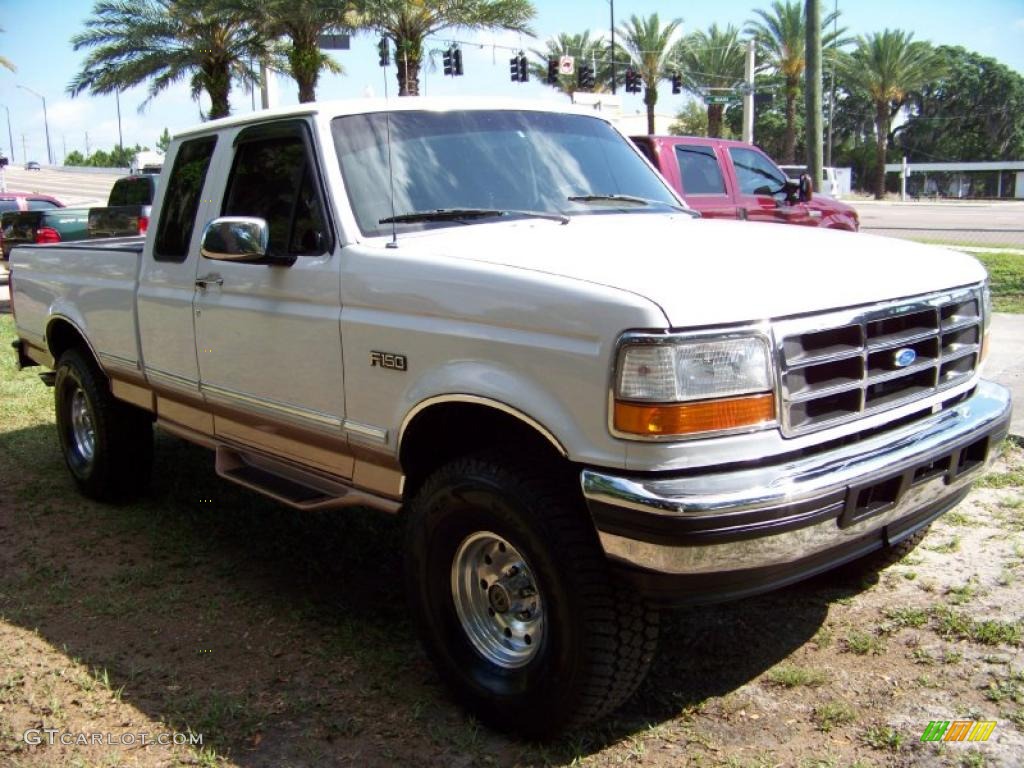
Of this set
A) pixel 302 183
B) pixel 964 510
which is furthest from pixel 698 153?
pixel 302 183

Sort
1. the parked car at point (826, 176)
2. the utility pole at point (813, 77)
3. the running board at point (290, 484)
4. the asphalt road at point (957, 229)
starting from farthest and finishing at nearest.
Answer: the parked car at point (826, 176)
the asphalt road at point (957, 229)
the utility pole at point (813, 77)
the running board at point (290, 484)

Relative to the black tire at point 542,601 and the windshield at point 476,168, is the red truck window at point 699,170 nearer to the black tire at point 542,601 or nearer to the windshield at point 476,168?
the windshield at point 476,168

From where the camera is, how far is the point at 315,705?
11.2 feet

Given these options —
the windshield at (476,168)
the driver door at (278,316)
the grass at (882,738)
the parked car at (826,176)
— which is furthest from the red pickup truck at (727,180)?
the grass at (882,738)

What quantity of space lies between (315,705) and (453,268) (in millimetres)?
1593

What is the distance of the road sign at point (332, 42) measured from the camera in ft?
76.6

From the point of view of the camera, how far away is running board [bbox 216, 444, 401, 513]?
373 cm

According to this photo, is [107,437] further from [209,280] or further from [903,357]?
[903,357]

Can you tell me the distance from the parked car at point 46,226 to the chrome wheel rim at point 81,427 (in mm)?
10654

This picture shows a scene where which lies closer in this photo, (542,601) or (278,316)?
(542,601)

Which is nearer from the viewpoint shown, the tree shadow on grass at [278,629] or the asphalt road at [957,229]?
the tree shadow on grass at [278,629]

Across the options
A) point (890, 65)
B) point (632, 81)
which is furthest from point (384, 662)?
point (890, 65)

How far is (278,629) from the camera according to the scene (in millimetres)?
4023

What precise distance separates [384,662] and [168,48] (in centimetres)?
2388
